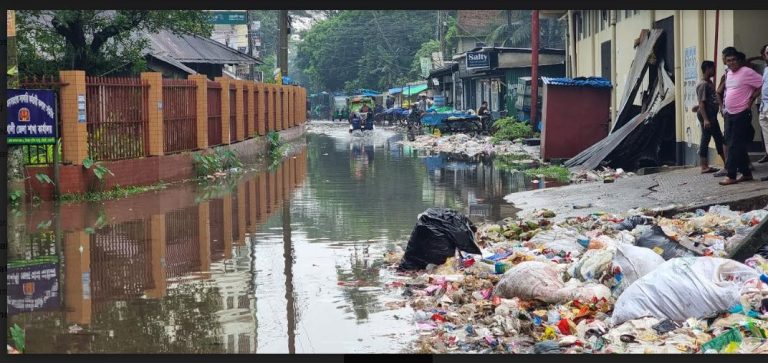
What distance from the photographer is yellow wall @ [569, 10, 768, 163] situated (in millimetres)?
14070

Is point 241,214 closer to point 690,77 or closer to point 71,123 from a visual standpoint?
point 71,123

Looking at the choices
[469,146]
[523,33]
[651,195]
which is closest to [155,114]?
[651,195]

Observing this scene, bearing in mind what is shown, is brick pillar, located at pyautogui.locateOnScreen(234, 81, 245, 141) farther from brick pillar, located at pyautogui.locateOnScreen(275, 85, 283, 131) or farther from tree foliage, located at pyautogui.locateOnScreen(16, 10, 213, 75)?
brick pillar, located at pyautogui.locateOnScreen(275, 85, 283, 131)

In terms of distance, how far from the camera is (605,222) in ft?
35.6

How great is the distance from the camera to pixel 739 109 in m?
11.9

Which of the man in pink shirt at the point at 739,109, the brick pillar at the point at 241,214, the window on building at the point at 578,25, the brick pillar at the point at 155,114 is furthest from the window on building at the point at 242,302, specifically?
the window on building at the point at 578,25

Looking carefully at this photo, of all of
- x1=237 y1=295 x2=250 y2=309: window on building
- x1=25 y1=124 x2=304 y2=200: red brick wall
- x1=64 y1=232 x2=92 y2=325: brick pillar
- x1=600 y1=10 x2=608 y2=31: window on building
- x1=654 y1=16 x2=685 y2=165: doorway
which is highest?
x1=600 y1=10 x2=608 y2=31: window on building

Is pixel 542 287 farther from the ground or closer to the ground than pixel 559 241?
closer to the ground

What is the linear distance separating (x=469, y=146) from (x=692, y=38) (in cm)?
1496

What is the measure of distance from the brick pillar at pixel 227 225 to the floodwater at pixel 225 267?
15 millimetres

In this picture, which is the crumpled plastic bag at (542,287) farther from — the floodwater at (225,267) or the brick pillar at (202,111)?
the brick pillar at (202,111)

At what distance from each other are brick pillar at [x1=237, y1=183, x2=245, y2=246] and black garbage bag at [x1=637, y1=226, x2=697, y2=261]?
13.9 ft

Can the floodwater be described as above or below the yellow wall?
below

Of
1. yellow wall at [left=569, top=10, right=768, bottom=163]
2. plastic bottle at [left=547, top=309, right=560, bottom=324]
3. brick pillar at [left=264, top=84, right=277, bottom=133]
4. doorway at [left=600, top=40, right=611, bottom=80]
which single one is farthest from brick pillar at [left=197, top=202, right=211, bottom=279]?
brick pillar at [left=264, top=84, right=277, bottom=133]
